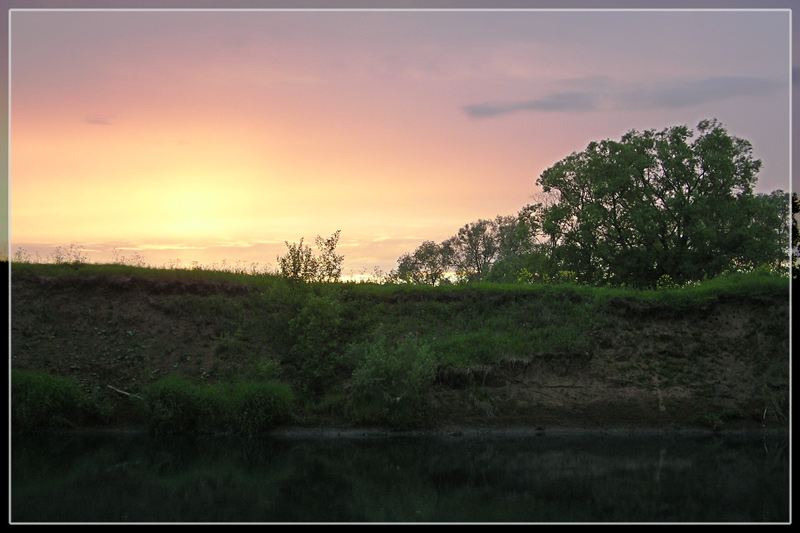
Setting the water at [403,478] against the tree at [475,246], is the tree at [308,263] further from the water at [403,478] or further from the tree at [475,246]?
the tree at [475,246]

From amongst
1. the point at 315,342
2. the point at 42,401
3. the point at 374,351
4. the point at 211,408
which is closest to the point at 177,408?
the point at 211,408

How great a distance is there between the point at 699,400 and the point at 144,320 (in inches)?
803

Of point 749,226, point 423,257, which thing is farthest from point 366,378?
point 423,257

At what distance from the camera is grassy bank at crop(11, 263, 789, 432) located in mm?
22359

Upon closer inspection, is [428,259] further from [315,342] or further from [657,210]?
[315,342]

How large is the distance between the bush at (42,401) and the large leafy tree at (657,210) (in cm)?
2587

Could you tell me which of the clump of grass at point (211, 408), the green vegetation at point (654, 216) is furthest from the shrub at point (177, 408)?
the green vegetation at point (654, 216)

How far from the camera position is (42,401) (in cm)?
2156

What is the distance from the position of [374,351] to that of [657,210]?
69.6ft

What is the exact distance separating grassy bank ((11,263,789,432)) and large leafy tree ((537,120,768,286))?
818 centimetres

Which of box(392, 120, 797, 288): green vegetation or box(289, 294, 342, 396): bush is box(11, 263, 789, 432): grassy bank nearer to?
box(289, 294, 342, 396): bush

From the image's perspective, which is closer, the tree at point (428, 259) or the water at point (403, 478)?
the water at point (403, 478)

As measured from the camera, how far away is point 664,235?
3709 centimetres

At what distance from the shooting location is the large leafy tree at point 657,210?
36.2 metres
